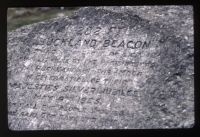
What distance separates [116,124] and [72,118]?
0.70 ft

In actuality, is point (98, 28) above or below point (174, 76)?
above

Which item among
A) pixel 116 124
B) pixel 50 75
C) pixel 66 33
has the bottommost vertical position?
pixel 116 124

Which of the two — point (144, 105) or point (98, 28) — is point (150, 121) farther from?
point (98, 28)

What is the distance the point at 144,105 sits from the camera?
2.18m

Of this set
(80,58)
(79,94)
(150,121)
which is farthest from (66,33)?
(150,121)

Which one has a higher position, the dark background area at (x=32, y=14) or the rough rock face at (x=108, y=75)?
the dark background area at (x=32, y=14)

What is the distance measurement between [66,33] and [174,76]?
1.84ft

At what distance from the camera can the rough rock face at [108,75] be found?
86.0 inches

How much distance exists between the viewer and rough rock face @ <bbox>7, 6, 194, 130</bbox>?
2.18 meters

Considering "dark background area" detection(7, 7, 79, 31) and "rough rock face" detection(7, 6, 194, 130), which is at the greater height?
"dark background area" detection(7, 7, 79, 31)

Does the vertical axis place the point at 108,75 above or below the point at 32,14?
below

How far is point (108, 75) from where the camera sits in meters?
2.19
